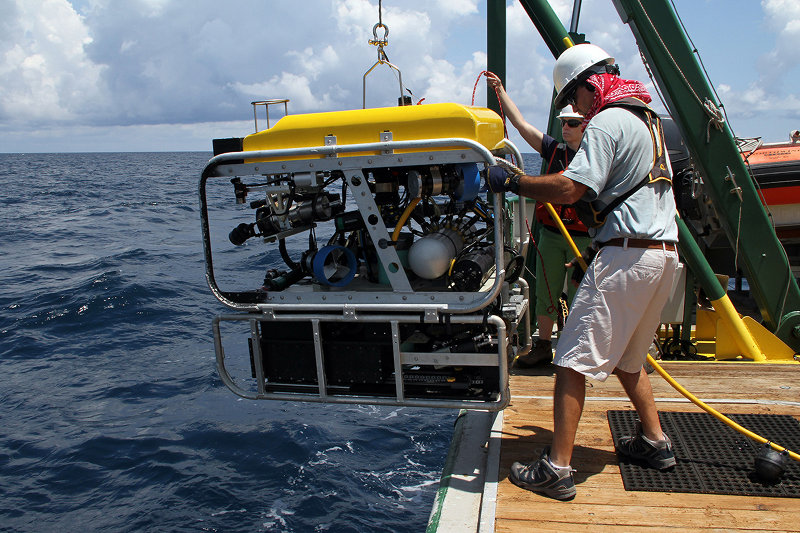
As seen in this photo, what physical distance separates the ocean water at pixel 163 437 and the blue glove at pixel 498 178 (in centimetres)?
368

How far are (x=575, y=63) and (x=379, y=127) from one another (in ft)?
3.08

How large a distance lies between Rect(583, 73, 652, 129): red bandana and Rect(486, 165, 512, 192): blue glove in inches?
21.6

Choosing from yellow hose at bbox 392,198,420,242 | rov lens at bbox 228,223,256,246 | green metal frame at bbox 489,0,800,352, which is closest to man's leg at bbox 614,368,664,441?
yellow hose at bbox 392,198,420,242

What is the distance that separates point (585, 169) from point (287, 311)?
5.45 ft

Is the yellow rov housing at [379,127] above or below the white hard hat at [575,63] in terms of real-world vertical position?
below

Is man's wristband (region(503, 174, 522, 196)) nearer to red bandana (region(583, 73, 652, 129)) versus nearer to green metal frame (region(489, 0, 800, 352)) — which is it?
red bandana (region(583, 73, 652, 129))

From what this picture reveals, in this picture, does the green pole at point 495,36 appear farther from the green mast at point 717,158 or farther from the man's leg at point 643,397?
the man's leg at point 643,397

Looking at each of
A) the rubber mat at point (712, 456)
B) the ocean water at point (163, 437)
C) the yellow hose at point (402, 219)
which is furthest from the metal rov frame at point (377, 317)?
the ocean water at point (163, 437)

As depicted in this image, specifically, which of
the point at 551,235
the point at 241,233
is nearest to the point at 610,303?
the point at 551,235

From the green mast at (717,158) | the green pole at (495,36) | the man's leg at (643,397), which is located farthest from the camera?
the green pole at (495,36)

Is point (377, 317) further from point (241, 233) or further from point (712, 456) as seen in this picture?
point (712, 456)

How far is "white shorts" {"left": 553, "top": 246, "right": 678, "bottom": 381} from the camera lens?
109 inches

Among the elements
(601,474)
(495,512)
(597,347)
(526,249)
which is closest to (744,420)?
(601,474)

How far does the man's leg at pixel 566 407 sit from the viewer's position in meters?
2.86
